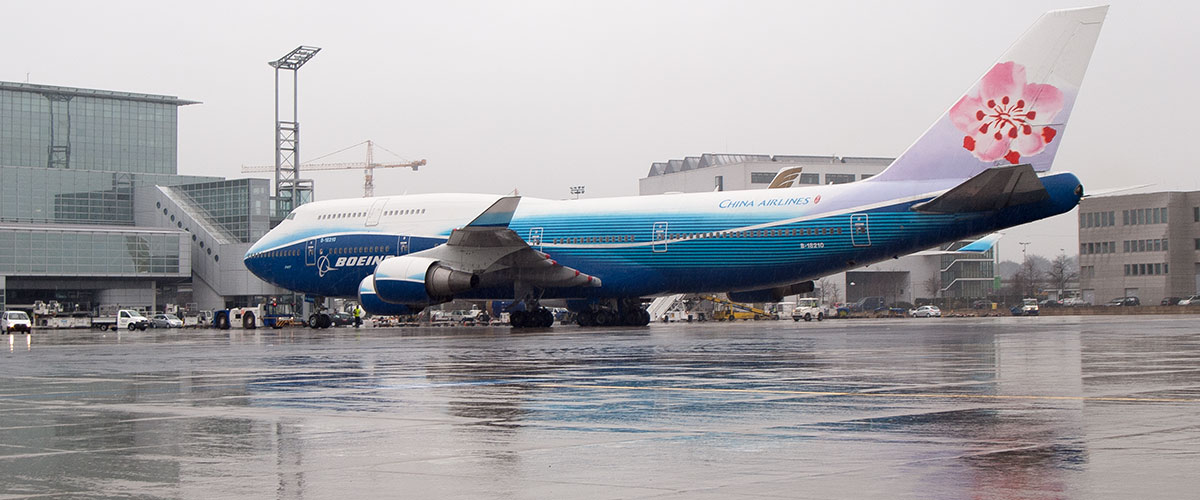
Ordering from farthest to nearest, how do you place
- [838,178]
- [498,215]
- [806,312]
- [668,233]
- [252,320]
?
[838,178] < [806,312] < [252,320] < [498,215] < [668,233]

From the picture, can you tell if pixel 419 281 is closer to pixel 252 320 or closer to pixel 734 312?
pixel 252 320

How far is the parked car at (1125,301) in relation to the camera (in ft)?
328

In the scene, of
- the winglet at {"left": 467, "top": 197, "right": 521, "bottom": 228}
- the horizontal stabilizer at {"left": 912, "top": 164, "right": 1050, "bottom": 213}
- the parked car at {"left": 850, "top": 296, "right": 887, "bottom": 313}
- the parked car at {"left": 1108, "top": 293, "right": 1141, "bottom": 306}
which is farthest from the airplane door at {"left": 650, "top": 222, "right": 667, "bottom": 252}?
the parked car at {"left": 850, "top": 296, "right": 887, "bottom": 313}

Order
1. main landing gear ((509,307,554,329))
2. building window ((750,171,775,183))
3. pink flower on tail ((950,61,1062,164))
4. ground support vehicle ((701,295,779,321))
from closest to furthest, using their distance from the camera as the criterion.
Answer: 1. pink flower on tail ((950,61,1062,164))
2. main landing gear ((509,307,554,329))
3. ground support vehicle ((701,295,779,321))
4. building window ((750,171,775,183))

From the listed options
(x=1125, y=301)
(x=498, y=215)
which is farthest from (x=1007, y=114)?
(x=1125, y=301)

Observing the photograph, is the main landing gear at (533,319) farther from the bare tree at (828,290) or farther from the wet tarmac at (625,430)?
the bare tree at (828,290)

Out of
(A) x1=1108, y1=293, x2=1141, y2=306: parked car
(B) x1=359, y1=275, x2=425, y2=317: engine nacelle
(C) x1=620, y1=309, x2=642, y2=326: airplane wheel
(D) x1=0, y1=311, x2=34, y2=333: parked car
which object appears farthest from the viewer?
(A) x1=1108, y1=293, x2=1141, y2=306: parked car

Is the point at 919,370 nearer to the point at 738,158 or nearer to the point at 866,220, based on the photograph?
the point at 866,220

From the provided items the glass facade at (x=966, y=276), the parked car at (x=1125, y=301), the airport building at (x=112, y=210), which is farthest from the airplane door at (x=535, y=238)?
the glass facade at (x=966, y=276)

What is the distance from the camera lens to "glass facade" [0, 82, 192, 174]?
111062 millimetres

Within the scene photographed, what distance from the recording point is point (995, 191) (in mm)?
30656

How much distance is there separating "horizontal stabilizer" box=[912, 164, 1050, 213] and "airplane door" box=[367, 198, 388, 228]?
20.5 m

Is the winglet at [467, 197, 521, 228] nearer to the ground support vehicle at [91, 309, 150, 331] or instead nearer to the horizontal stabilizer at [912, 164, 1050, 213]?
the horizontal stabilizer at [912, 164, 1050, 213]

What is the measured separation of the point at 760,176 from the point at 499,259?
311ft
